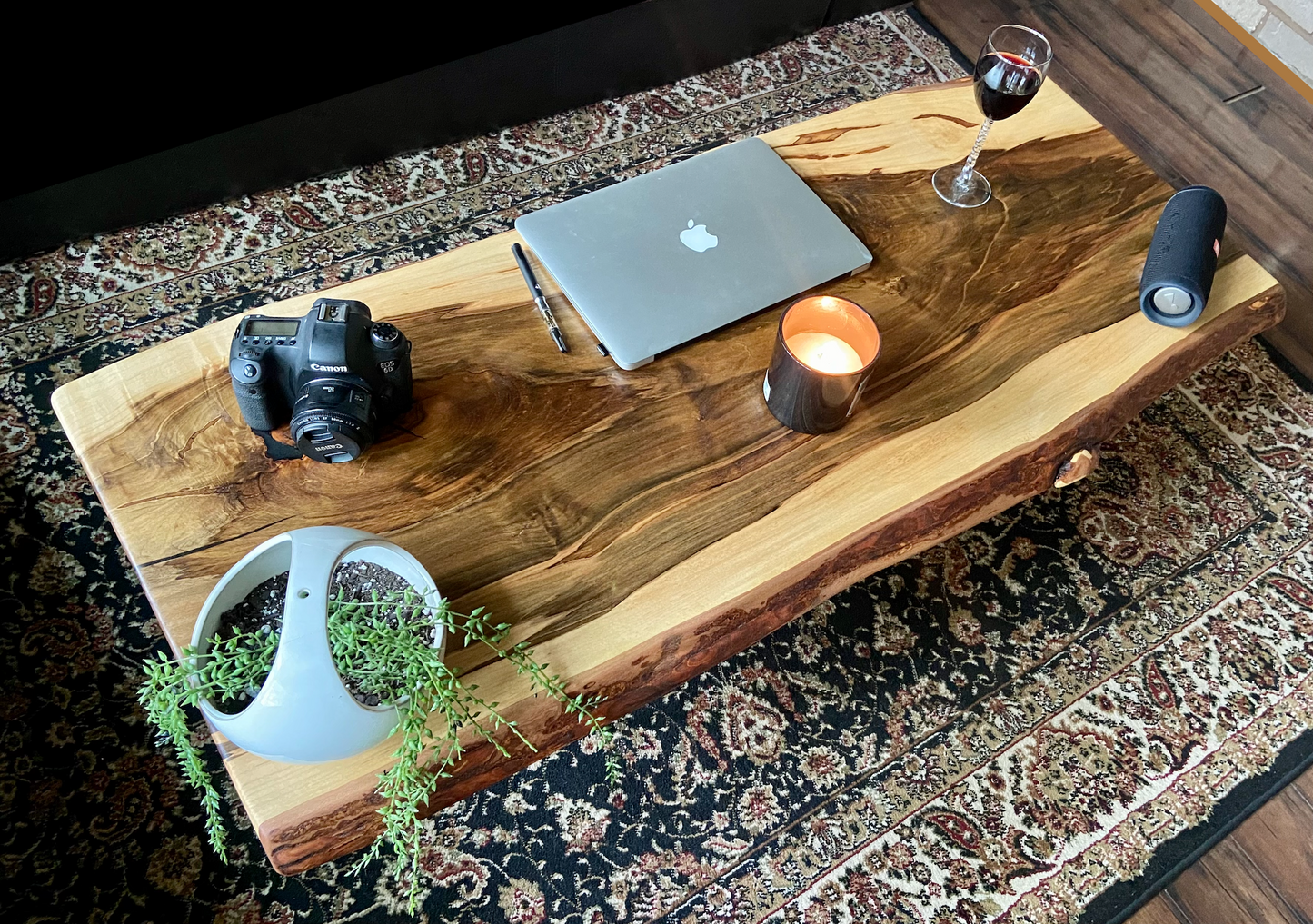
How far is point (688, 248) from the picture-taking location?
3.59 feet

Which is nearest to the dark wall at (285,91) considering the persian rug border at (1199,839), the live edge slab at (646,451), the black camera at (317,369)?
the live edge slab at (646,451)

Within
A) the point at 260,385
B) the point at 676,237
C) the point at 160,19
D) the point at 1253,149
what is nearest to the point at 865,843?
the point at 676,237

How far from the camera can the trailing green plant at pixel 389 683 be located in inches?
28.4

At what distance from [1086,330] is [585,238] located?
24.6 inches

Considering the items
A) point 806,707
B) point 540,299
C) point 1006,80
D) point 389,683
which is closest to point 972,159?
point 1006,80

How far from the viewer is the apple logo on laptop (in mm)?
1097

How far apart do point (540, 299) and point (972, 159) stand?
0.60 m

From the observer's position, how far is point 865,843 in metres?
1.24

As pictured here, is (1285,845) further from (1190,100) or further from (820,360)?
(1190,100)

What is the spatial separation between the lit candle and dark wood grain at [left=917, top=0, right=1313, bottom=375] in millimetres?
1342

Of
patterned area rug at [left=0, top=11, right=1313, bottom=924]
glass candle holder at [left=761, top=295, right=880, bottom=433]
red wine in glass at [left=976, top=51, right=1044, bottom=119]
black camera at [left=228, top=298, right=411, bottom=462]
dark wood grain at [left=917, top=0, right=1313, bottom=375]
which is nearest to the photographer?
black camera at [left=228, top=298, right=411, bottom=462]

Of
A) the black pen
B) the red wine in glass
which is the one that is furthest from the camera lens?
the red wine in glass

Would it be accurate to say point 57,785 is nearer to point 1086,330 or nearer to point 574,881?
point 574,881

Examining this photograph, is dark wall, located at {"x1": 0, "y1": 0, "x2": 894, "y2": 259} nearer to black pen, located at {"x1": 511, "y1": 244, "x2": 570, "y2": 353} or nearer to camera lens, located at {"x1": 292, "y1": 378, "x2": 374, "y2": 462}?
black pen, located at {"x1": 511, "y1": 244, "x2": 570, "y2": 353}
